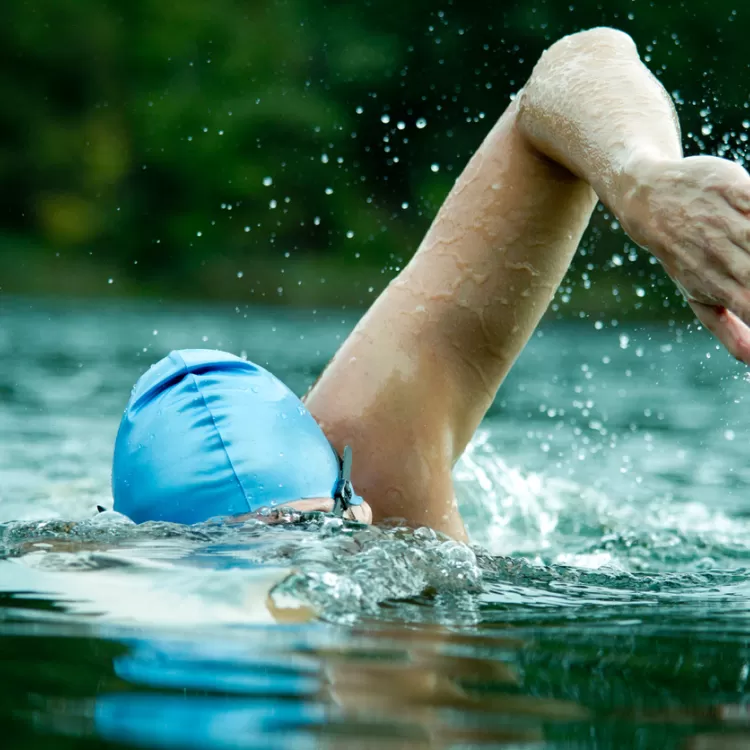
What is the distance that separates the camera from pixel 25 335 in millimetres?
14766

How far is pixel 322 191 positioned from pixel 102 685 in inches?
1093

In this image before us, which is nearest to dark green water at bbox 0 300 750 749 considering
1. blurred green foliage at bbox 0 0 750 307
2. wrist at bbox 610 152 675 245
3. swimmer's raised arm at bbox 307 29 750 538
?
swimmer's raised arm at bbox 307 29 750 538

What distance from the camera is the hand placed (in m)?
2.02

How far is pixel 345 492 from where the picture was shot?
2750 millimetres

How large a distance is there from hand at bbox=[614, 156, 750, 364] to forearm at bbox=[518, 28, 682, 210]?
0.12 m

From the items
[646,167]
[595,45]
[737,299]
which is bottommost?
[737,299]

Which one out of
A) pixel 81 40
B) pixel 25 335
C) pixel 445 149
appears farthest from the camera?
pixel 81 40

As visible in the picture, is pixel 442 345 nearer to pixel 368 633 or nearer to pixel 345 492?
pixel 345 492

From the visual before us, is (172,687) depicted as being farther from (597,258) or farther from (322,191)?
(322,191)

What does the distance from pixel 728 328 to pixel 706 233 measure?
0.53 ft

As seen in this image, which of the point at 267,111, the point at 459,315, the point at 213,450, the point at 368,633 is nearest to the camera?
the point at 368,633

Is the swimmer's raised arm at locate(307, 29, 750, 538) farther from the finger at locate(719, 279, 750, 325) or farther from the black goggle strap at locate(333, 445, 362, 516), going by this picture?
the finger at locate(719, 279, 750, 325)

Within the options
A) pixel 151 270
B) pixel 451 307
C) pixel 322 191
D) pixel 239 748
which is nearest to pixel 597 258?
pixel 322 191

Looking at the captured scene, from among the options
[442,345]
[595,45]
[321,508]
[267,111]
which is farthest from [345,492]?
[267,111]
